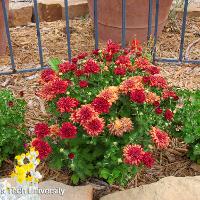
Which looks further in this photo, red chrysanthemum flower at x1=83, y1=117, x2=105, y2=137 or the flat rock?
the flat rock

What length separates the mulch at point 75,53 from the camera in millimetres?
2385

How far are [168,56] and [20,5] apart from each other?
5.63 ft

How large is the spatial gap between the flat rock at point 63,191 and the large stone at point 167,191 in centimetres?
9

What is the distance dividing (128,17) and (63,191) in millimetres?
2074

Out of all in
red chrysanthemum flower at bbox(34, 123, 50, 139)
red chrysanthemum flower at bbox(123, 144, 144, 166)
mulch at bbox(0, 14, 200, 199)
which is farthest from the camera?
mulch at bbox(0, 14, 200, 199)

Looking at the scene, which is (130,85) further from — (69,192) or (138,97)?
(69,192)

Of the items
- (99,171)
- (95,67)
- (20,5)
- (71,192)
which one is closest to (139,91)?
(95,67)

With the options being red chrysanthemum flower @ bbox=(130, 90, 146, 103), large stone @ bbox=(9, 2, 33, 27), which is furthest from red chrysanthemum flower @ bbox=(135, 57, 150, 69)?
large stone @ bbox=(9, 2, 33, 27)

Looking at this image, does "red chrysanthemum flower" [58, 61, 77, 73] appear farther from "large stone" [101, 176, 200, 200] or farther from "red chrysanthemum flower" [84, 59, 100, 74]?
"large stone" [101, 176, 200, 200]

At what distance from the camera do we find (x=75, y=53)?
379 centimetres

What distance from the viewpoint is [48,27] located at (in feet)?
14.3

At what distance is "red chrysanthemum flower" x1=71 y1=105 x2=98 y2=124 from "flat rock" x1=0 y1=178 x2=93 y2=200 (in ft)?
1.18

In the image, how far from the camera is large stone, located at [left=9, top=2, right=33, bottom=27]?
14.5ft

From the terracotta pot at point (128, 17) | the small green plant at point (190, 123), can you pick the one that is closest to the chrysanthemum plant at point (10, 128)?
the small green plant at point (190, 123)
